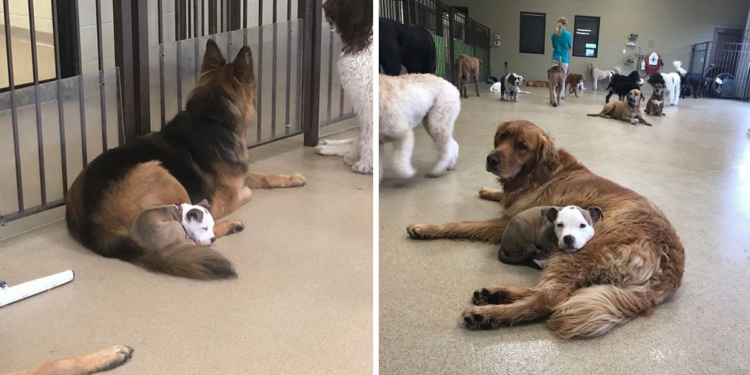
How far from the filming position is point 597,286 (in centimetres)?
121

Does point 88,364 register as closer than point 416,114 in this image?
Yes

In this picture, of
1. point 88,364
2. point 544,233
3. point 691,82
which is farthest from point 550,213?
point 88,364

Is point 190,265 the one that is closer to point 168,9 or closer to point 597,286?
point 168,9

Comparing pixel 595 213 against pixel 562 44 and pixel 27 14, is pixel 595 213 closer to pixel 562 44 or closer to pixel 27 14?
pixel 562 44

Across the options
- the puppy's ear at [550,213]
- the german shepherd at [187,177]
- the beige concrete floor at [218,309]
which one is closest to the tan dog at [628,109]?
the puppy's ear at [550,213]

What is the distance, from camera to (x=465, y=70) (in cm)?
124

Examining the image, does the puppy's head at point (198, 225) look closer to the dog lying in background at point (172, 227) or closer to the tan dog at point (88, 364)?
the dog lying in background at point (172, 227)

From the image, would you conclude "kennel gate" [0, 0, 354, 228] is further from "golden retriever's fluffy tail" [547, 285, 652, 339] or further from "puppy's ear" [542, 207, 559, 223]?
"golden retriever's fluffy tail" [547, 285, 652, 339]

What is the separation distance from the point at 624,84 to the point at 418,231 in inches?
19.9

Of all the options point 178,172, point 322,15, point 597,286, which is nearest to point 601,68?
point 597,286

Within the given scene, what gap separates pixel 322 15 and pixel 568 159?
0.82m

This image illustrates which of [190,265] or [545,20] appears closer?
[545,20]

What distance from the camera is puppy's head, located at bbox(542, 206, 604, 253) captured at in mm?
1220

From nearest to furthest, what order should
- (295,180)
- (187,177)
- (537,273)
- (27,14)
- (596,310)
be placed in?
(27,14) → (596,310) → (537,273) → (187,177) → (295,180)
